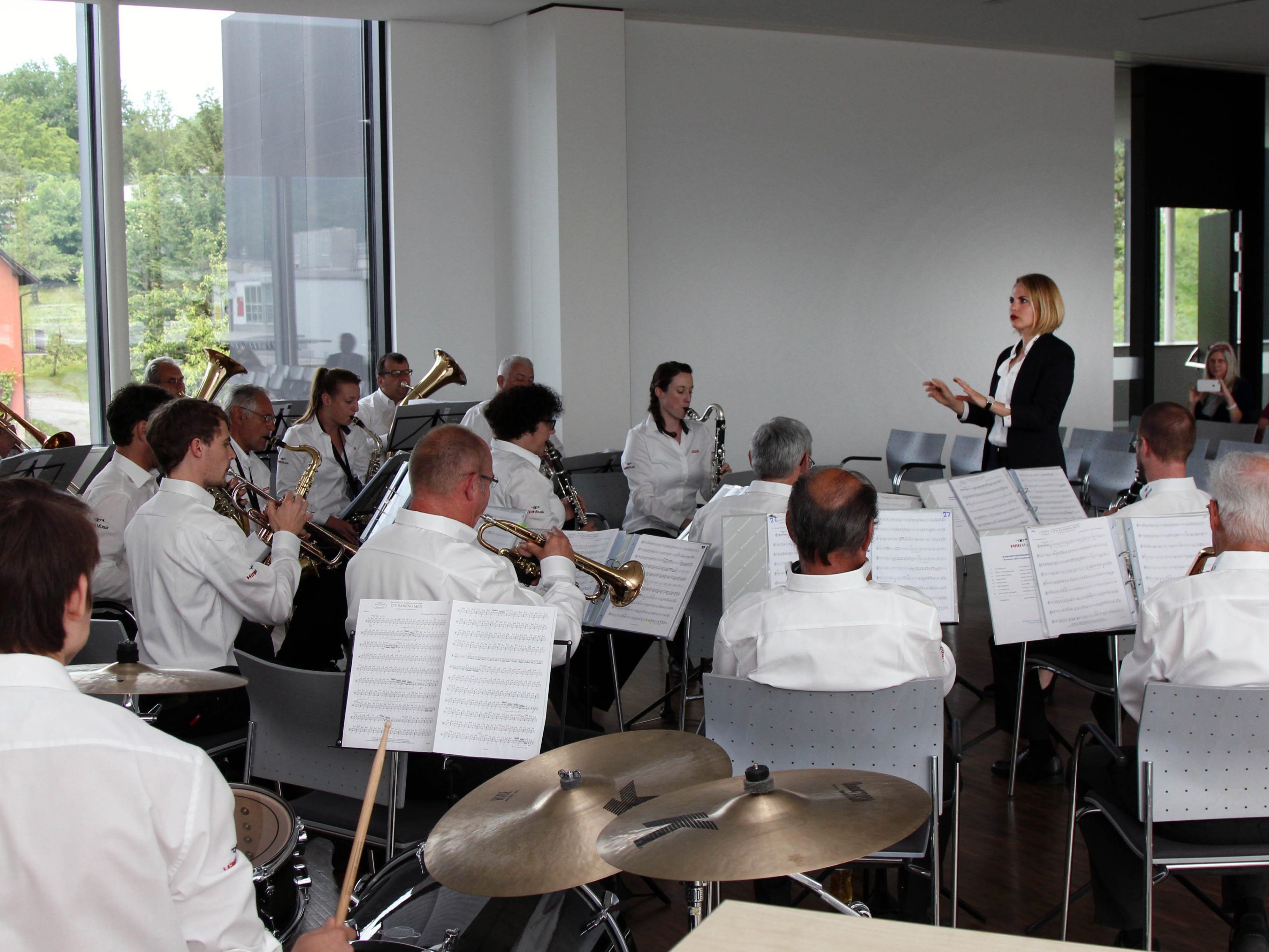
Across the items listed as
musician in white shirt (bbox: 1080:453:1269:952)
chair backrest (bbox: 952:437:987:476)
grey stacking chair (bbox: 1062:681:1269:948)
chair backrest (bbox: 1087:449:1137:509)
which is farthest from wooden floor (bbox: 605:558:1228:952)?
chair backrest (bbox: 952:437:987:476)

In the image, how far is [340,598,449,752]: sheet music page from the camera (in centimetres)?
229

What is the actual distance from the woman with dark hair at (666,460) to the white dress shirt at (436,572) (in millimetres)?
2616

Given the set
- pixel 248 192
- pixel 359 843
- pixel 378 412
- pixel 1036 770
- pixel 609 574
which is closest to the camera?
pixel 359 843

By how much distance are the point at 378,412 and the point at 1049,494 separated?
4.13 metres

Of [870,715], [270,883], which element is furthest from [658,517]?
[270,883]

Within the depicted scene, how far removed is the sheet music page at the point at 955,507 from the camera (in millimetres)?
3986

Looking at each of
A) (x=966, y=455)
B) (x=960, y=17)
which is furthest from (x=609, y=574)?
(x=960, y=17)

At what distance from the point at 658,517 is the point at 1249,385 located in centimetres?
521

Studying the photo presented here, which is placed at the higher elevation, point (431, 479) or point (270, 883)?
point (431, 479)

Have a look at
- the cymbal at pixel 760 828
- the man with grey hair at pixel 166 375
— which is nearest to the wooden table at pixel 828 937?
the cymbal at pixel 760 828

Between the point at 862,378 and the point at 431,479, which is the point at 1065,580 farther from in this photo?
the point at 862,378

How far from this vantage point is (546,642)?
7.32 feet

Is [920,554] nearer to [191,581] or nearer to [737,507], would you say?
[737,507]

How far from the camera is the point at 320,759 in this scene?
2.49 metres
